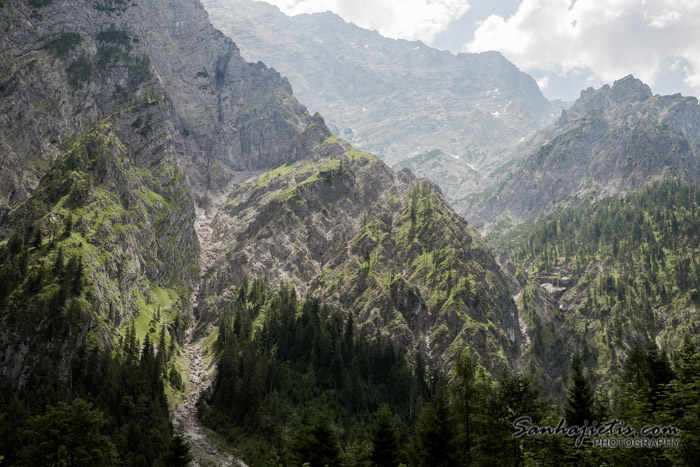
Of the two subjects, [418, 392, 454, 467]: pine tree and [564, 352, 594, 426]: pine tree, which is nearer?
[418, 392, 454, 467]: pine tree

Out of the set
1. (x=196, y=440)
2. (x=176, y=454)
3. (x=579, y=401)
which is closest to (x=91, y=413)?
(x=176, y=454)

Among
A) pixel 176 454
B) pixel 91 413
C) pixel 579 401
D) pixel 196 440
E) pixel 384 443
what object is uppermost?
pixel 579 401

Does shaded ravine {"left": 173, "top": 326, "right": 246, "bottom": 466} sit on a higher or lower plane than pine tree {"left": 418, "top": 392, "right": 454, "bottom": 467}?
lower

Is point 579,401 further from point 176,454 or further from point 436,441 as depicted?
point 176,454

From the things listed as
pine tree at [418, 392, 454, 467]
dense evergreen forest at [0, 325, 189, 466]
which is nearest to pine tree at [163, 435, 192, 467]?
dense evergreen forest at [0, 325, 189, 466]

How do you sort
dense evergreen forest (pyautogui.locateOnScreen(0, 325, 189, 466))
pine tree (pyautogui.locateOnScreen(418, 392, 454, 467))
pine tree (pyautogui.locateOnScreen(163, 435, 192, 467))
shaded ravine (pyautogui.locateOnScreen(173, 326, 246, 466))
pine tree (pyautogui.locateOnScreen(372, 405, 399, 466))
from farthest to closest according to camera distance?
shaded ravine (pyautogui.locateOnScreen(173, 326, 246, 466))
dense evergreen forest (pyautogui.locateOnScreen(0, 325, 189, 466))
pine tree (pyautogui.locateOnScreen(163, 435, 192, 467))
pine tree (pyautogui.locateOnScreen(372, 405, 399, 466))
pine tree (pyautogui.locateOnScreen(418, 392, 454, 467))

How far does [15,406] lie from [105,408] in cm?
2238

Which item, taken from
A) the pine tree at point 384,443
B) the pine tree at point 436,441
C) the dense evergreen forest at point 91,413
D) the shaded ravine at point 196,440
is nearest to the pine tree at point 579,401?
the pine tree at point 436,441

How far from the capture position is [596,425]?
207ft

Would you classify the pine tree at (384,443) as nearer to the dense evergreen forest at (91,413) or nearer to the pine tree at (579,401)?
the pine tree at (579,401)

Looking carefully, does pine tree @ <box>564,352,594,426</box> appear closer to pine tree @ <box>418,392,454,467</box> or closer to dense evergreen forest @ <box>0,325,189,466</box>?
pine tree @ <box>418,392,454,467</box>

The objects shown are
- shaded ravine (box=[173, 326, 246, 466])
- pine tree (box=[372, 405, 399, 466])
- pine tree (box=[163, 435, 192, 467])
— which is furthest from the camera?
shaded ravine (box=[173, 326, 246, 466])

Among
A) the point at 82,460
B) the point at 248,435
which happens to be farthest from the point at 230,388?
the point at 82,460

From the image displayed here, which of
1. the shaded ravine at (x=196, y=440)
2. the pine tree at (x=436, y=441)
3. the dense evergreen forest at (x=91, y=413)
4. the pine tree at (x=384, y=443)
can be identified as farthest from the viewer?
the shaded ravine at (x=196, y=440)
